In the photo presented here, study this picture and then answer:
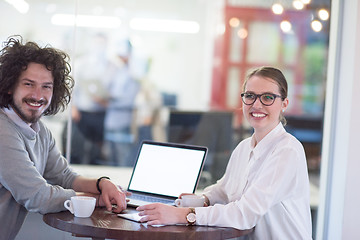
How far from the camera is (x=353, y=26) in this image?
2930mm

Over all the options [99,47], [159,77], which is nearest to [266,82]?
[99,47]

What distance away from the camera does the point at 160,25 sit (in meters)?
6.64

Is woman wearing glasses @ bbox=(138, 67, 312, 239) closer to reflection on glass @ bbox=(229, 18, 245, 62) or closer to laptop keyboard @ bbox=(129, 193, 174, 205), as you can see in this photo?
laptop keyboard @ bbox=(129, 193, 174, 205)

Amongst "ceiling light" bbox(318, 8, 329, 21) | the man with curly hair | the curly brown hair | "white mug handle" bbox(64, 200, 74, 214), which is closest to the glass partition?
"ceiling light" bbox(318, 8, 329, 21)

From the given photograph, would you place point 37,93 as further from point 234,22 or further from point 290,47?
point 290,47

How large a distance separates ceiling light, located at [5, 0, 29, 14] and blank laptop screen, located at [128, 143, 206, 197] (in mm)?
1472

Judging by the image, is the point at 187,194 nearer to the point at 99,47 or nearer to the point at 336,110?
the point at 336,110

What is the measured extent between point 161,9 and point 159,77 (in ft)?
4.24

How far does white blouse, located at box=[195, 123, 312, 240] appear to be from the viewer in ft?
6.78

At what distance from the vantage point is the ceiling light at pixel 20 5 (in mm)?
3471

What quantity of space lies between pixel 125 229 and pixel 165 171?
0.67m

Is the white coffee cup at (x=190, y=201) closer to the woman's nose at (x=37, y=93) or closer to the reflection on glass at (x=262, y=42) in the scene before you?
the woman's nose at (x=37, y=93)

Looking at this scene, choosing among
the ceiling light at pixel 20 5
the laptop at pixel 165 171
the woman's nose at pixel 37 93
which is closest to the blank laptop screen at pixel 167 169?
the laptop at pixel 165 171

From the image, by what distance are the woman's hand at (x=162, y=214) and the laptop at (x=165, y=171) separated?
0.40m
